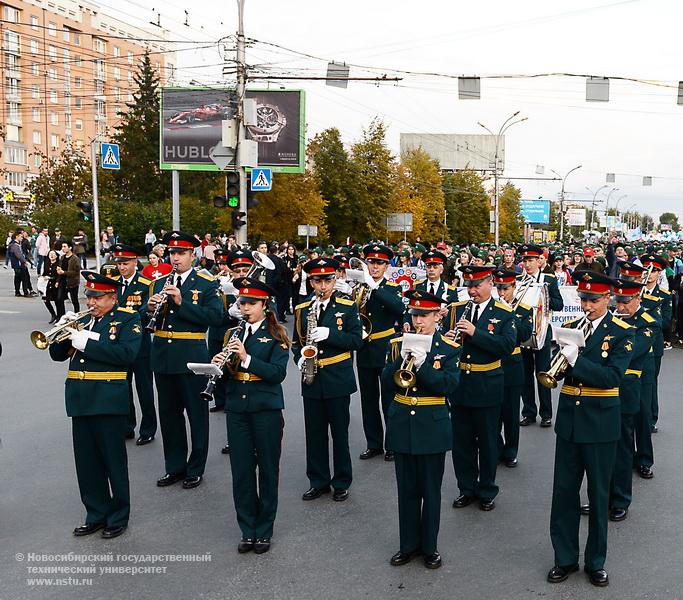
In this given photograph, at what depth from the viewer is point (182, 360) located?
23.8 feet

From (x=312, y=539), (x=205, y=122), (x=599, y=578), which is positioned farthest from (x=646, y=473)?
(x=205, y=122)

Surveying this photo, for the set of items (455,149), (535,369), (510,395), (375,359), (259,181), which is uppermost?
(455,149)

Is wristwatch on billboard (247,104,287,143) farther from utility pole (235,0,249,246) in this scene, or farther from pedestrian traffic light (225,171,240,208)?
pedestrian traffic light (225,171,240,208)

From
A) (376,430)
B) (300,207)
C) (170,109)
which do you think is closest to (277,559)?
(376,430)

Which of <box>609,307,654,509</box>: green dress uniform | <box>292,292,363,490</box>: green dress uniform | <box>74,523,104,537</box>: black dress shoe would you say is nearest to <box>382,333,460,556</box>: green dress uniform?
<box>292,292,363,490</box>: green dress uniform

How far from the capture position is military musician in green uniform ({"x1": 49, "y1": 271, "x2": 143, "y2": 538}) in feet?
19.3

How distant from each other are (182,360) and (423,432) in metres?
2.87

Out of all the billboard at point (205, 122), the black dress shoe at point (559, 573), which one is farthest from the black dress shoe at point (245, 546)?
the billboard at point (205, 122)

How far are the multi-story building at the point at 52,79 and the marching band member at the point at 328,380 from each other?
67.1 metres

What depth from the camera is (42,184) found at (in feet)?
158

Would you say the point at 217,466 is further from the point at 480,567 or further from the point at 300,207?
the point at 300,207

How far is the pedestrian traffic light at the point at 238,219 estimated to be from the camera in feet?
61.0

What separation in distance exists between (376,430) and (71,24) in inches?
3401

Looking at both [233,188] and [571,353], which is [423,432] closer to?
[571,353]
